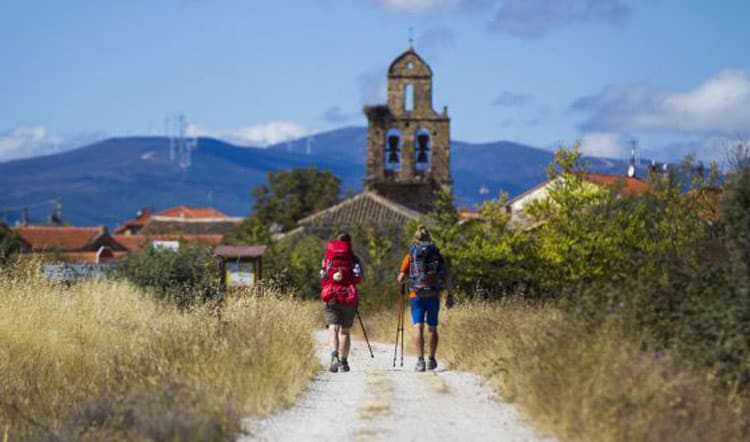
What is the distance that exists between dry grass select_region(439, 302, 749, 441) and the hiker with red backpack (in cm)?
315

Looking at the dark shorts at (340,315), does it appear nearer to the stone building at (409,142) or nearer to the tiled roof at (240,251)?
the tiled roof at (240,251)

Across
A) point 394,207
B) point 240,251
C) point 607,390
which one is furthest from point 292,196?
point 607,390

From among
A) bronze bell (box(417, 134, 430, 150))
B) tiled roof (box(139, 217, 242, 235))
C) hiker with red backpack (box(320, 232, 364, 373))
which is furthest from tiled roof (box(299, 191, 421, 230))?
tiled roof (box(139, 217, 242, 235))

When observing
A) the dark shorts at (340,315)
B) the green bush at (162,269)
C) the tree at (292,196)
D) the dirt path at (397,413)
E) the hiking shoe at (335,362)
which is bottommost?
the dirt path at (397,413)

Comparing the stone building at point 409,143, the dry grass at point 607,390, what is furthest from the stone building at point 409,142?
the dry grass at point 607,390

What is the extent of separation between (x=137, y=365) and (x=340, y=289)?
3681 mm

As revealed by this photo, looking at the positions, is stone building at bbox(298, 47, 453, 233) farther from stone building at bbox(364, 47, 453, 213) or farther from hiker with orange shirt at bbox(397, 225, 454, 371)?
hiker with orange shirt at bbox(397, 225, 454, 371)

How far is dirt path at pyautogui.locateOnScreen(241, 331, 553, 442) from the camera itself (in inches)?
487

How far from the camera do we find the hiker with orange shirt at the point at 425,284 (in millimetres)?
17922

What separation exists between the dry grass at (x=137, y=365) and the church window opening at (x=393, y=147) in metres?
51.9

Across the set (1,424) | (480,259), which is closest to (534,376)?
(1,424)

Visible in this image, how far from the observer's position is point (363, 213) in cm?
7144

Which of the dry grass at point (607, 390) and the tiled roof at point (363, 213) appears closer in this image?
the dry grass at point (607, 390)

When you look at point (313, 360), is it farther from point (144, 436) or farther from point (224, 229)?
point (224, 229)
